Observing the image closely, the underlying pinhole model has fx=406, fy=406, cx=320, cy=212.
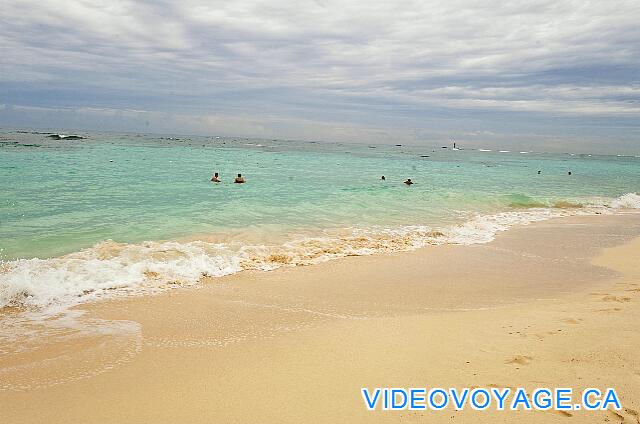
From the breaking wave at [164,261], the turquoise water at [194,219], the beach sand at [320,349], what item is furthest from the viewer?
the turquoise water at [194,219]

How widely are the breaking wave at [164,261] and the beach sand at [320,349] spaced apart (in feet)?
2.07

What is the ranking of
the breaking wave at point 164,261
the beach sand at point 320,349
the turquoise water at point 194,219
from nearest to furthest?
the beach sand at point 320,349 → the breaking wave at point 164,261 → the turquoise water at point 194,219

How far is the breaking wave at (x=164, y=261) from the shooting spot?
6.43 meters

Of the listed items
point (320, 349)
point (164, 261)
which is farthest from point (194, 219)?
point (320, 349)

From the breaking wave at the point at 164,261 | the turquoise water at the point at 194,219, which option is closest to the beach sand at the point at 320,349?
the breaking wave at the point at 164,261

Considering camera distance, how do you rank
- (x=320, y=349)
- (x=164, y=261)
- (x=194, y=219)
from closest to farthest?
(x=320, y=349) < (x=164, y=261) < (x=194, y=219)

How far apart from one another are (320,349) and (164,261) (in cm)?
478

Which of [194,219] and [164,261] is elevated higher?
[194,219]

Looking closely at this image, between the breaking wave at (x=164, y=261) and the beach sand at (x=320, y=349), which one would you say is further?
the breaking wave at (x=164, y=261)

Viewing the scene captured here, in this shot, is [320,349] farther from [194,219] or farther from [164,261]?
[194,219]

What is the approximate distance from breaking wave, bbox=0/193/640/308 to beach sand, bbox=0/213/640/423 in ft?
2.07

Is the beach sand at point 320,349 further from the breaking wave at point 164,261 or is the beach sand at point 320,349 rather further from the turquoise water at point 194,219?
the turquoise water at point 194,219

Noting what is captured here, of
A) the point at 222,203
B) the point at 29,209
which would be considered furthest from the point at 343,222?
the point at 29,209

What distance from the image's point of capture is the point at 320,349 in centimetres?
465
